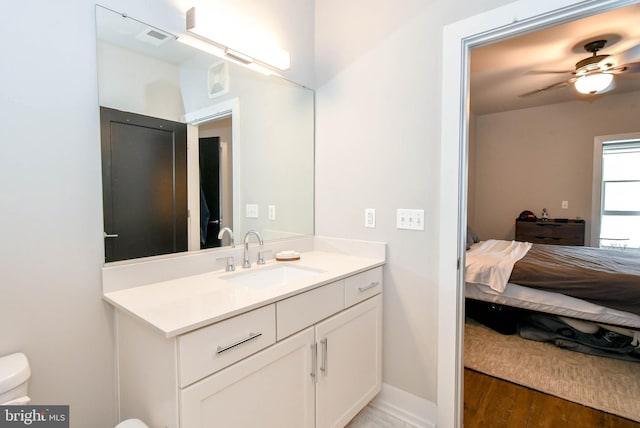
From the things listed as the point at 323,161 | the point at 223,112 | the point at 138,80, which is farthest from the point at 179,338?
the point at 323,161

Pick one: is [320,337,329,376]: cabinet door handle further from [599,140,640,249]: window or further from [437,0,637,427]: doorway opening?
[599,140,640,249]: window

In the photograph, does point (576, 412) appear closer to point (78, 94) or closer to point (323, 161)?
point (323, 161)

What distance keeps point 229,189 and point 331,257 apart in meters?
0.73

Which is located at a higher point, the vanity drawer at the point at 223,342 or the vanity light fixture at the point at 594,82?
the vanity light fixture at the point at 594,82

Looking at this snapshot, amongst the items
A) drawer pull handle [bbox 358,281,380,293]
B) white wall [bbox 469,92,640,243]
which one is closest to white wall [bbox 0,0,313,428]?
drawer pull handle [bbox 358,281,380,293]

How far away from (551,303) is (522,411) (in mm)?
1044

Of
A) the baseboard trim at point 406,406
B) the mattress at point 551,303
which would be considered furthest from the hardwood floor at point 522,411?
the mattress at point 551,303

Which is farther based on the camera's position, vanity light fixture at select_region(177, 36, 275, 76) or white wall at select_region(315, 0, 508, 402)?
white wall at select_region(315, 0, 508, 402)

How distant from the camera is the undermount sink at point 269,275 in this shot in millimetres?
1574

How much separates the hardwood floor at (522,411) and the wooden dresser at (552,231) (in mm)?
3120

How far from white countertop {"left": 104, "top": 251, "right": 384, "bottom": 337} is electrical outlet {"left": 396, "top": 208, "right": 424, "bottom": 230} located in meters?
0.37

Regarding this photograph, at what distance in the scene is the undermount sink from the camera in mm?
1574

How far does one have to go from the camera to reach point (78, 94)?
3.78 feet

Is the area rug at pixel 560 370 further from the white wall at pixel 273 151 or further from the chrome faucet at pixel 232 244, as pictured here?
the chrome faucet at pixel 232 244
